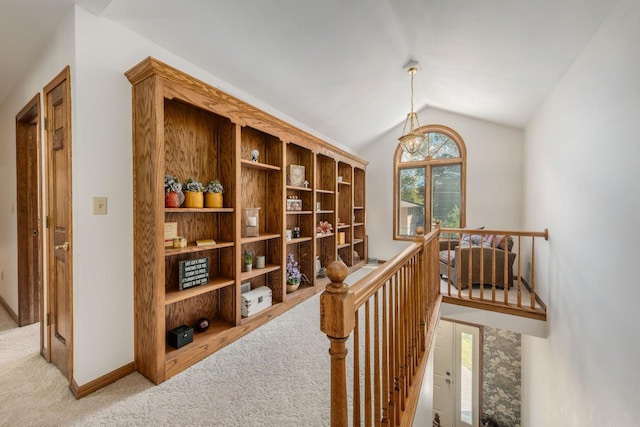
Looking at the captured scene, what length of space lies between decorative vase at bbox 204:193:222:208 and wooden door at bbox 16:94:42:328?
184 centimetres

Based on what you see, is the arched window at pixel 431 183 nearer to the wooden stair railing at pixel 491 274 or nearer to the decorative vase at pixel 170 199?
the wooden stair railing at pixel 491 274

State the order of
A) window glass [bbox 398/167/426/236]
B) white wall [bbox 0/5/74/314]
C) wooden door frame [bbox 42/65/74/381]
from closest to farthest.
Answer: wooden door frame [bbox 42/65/74/381] → white wall [bbox 0/5/74/314] → window glass [bbox 398/167/426/236]

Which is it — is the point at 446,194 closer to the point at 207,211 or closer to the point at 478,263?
the point at 478,263

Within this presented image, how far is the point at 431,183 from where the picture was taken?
5031mm

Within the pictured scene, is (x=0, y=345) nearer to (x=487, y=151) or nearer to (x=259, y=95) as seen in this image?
(x=259, y=95)

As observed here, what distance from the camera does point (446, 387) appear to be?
4.69m

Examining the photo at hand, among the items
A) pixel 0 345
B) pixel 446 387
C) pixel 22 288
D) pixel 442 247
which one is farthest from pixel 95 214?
pixel 446 387

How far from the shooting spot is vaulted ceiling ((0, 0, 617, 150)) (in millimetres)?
1817

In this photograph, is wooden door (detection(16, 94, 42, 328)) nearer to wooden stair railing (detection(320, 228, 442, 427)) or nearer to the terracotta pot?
the terracotta pot

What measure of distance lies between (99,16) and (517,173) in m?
5.41

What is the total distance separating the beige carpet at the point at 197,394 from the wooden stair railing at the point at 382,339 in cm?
32

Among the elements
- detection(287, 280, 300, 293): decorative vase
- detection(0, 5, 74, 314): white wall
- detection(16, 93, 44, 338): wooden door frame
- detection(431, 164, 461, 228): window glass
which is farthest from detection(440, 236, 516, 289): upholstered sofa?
detection(16, 93, 44, 338): wooden door frame

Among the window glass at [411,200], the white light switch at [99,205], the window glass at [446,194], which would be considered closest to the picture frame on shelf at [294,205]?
the white light switch at [99,205]

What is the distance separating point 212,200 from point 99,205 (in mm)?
731
